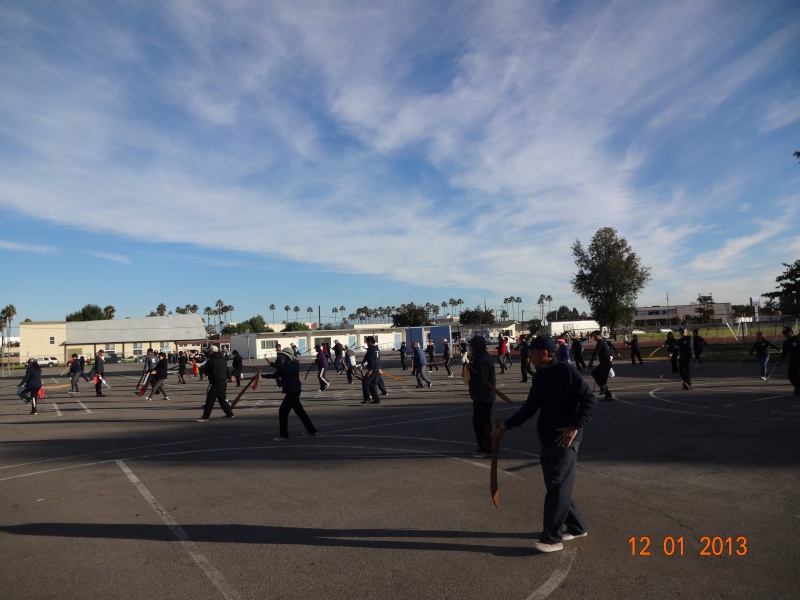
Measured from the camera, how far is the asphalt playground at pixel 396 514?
14.1 feet

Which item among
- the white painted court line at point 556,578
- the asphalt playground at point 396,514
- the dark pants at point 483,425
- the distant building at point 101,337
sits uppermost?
the distant building at point 101,337

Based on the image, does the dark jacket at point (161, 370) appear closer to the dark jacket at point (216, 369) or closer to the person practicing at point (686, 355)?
the dark jacket at point (216, 369)

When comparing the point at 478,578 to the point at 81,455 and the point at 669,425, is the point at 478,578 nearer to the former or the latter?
the point at 669,425

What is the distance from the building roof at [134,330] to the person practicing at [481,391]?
82863 mm

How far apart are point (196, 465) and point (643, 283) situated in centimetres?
5468

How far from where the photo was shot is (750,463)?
7477mm

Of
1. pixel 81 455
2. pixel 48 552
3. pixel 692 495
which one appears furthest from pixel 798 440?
pixel 81 455

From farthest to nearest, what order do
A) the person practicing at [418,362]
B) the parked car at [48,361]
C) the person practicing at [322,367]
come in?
the parked car at [48,361] → the person practicing at [322,367] → the person practicing at [418,362]

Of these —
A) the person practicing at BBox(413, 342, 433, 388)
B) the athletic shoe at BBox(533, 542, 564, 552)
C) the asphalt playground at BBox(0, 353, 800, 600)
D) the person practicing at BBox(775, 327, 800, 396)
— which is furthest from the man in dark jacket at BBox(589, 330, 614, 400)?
the athletic shoe at BBox(533, 542, 564, 552)

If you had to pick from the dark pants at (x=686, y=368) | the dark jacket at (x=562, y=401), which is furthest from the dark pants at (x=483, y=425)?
the dark pants at (x=686, y=368)

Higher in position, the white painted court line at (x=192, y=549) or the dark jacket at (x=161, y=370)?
the dark jacket at (x=161, y=370)

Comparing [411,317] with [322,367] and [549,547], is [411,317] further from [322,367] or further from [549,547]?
[549,547]

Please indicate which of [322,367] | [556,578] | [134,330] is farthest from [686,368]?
[134,330]

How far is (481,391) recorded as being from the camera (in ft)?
28.6
